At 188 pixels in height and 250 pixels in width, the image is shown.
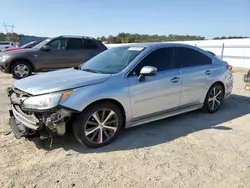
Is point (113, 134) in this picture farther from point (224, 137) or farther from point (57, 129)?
point (224, 137)

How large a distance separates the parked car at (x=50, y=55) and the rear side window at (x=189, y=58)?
21.6 feet

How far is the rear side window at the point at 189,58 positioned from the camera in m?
4.66

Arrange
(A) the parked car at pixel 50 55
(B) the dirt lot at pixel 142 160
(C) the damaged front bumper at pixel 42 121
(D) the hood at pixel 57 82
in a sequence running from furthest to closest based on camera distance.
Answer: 1. (A) the parked car at pixel 50 55
2. (D) the hood at pixel 57 82
3. (C) the damaged front bumper at pixel 42 121
4. (B) the dirt lot at pixel 142 160

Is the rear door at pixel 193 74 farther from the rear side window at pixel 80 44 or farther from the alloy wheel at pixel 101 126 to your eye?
the rear side window at pixel 80 44

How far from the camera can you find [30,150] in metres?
3.51

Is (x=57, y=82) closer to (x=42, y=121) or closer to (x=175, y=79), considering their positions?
(x=42, y=121)

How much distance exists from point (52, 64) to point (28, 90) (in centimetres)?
690

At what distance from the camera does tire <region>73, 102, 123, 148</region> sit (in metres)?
3.38

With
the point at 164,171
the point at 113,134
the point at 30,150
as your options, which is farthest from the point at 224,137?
the point at 30,150

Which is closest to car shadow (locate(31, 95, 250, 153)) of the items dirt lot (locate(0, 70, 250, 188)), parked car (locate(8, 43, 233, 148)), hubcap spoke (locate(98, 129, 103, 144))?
dirt lot (locate(0, 70, 250, 188))

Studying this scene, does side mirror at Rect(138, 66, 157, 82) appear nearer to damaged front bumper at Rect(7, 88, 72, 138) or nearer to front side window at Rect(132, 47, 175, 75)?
front side window at Rect(132, 47, 175, 75)

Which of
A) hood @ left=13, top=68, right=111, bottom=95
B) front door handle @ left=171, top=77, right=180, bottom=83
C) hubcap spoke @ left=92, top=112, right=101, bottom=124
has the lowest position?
hubcap spoke @ left=92, top=112, right=101, bottom=124

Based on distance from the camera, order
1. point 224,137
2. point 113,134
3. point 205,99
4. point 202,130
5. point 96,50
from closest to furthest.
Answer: point 113,134 < point 224,137 < point 202,130 < point 205,99 < point 96,50

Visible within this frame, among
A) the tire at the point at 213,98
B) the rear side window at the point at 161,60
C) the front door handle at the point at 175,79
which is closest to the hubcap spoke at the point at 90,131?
the rear side window at the point at 161,60
